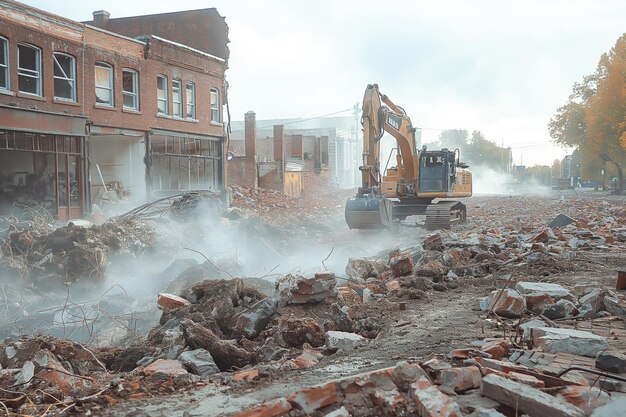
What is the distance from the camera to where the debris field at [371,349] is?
4.07 m

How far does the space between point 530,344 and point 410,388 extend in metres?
1.84

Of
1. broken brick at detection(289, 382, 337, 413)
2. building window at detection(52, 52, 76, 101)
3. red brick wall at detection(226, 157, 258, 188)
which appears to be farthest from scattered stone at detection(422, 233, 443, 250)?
red brick wall at detection(226, 157, 258, 188)

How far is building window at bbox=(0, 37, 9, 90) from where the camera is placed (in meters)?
19.4

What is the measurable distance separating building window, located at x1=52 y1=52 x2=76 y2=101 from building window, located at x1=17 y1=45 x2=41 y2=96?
0.76 metres

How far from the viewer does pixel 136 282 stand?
45.4 feet

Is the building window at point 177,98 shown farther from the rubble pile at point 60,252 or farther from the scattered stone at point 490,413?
the scattered stone at point 490,413

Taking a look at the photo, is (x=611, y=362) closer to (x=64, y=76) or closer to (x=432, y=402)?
(x=432, y=402)

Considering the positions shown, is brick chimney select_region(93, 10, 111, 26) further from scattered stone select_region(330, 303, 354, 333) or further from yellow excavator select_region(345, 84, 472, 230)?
scattered stone select_region(330, 303, 354, 333)

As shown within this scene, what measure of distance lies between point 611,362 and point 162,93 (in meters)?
25.4

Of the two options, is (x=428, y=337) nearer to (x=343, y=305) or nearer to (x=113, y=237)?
(x=343, y=305)

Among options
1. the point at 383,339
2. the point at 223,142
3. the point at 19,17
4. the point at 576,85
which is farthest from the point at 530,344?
the point at 576,85

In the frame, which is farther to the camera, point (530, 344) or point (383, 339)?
point (383, 339)

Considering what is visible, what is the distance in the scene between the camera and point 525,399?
3.83 meters

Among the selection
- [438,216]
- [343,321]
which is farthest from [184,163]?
[343,321]
